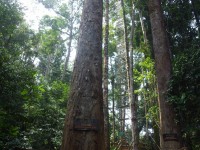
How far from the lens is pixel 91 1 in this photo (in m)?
3.61

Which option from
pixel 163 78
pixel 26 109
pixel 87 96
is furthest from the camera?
pixel 26 109

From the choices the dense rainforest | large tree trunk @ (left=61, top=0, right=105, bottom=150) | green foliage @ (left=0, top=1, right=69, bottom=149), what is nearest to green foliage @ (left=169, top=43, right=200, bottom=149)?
the dense rainforest

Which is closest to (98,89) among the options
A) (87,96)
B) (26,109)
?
(87,96)

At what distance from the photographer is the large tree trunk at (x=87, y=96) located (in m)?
2.52

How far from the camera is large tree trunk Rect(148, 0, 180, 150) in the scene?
6.48 metres

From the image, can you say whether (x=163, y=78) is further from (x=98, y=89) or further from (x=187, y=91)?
(x=98, y=89)

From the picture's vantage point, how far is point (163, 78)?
7.36 meters

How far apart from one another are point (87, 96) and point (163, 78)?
5061mm

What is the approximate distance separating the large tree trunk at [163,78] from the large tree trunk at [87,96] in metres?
4.16

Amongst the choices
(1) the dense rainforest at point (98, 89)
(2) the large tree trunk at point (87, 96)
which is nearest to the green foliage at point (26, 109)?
(1) the dense rainforest at point (98, 89)

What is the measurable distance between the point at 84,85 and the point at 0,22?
1548 cm

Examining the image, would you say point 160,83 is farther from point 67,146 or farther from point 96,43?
point 67,146

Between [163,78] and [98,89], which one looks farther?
[163,78]

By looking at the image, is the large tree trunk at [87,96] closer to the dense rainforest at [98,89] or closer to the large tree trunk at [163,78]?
the dense rainforest at [98,89]
